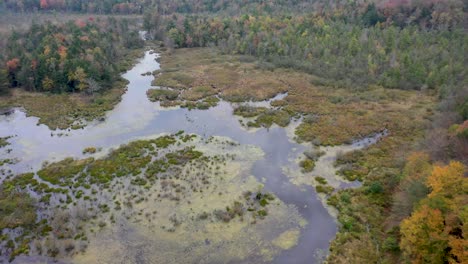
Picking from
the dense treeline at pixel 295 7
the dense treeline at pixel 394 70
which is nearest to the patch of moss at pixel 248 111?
the dense treeline at pixel 394 70

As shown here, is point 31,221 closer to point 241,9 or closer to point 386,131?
point 386,131

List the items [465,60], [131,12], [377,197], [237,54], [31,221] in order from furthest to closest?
[131,12] < [237,54] < [465,60] < [377,197] < [31,221]

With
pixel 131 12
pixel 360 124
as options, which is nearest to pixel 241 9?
pixel 131 12

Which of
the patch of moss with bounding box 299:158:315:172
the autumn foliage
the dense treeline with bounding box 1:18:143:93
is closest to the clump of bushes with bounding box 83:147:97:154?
the dense treeline with bounding box 1:18:143:93

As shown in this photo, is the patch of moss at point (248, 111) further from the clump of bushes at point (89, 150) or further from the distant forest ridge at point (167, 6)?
the distant forest ridge at point (167, 6)

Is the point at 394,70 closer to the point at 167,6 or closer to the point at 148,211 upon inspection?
the point at 148,211

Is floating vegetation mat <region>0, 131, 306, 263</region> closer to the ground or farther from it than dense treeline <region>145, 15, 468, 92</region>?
closer to the ground

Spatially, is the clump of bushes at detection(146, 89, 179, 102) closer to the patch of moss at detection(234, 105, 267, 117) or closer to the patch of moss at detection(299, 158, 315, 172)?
the patch of moss at detection(234, 105, 267, 117)
